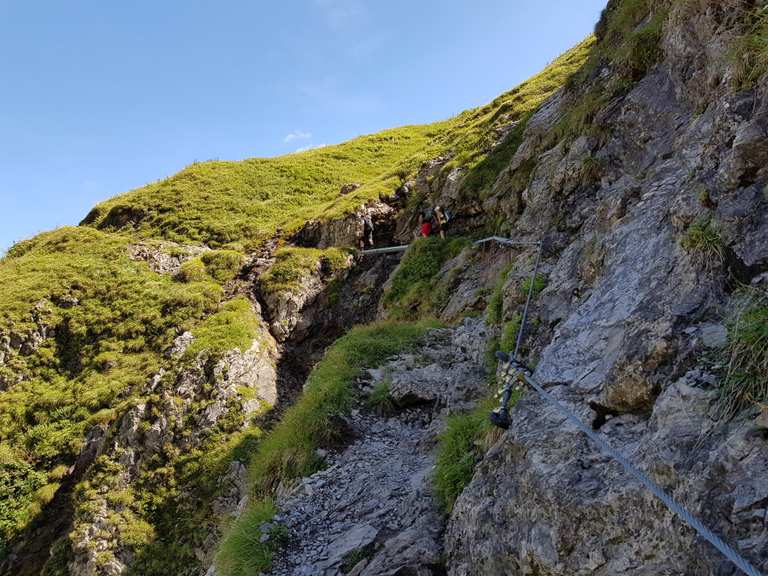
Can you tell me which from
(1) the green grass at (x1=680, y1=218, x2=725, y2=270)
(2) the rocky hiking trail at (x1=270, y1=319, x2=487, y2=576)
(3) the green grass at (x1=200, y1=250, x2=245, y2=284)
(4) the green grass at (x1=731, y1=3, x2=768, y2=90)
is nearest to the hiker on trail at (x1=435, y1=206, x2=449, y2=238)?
(2) the rocky hiking trail at (x1=270, y1=319, x2=487, y2=576)

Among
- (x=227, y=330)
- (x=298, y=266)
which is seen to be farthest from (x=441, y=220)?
(x=227, y=330)

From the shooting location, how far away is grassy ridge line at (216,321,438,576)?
876 cm

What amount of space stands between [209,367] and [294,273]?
701 cm

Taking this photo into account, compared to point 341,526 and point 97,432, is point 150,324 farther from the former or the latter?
point 341,526

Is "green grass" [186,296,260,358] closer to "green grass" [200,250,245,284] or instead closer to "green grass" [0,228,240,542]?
"green grass" [0,228,240,542]

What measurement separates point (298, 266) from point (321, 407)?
15.4 m

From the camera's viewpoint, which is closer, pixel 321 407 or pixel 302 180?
pixel 321 407

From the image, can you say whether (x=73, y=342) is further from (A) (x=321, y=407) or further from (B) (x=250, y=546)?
(B) (x=250, y=546)

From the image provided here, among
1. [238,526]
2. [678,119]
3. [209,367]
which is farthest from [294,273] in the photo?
[678,119]

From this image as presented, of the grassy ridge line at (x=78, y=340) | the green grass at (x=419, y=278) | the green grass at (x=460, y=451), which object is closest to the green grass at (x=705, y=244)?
the green grass at (x=460, y=451)

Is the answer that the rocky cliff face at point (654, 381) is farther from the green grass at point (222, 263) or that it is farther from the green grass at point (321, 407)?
the green grass at point (222, 263)

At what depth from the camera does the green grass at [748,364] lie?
3.99m

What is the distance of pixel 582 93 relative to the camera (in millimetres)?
16078

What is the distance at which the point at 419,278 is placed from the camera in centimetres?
2123
